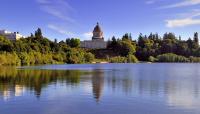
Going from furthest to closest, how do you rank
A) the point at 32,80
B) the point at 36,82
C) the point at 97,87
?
the point at 32,80
the point at 36,82
the point at 97,87

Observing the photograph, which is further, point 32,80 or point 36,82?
point 32,80

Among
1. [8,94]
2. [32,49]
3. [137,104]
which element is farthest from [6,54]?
[137,104]

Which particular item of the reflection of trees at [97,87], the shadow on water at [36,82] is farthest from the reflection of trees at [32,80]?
the reflection of trees at [97,87]

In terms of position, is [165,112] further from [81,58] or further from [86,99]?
[81,58]

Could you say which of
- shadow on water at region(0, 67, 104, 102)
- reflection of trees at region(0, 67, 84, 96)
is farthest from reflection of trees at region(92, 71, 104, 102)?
reflection of trees at region(0, 67, 84, 96)

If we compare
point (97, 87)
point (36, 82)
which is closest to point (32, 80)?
point (36, 82)

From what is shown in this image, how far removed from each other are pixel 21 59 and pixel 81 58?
52.5 m

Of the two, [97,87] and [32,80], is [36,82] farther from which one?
[97,87]

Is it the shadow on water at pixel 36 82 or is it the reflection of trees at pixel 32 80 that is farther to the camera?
the reflection of trees at pixel 32 80

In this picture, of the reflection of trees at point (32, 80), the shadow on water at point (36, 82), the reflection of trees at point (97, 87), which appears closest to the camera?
the reflection of trees at point (97, 87)

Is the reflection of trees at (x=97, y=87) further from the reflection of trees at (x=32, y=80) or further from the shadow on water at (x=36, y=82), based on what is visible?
the reflection of trees at (x=32, y=80)

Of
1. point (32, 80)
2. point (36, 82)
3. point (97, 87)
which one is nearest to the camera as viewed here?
point (97, 87)

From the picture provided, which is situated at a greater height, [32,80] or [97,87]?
[32,80]

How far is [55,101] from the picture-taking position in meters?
29.5
